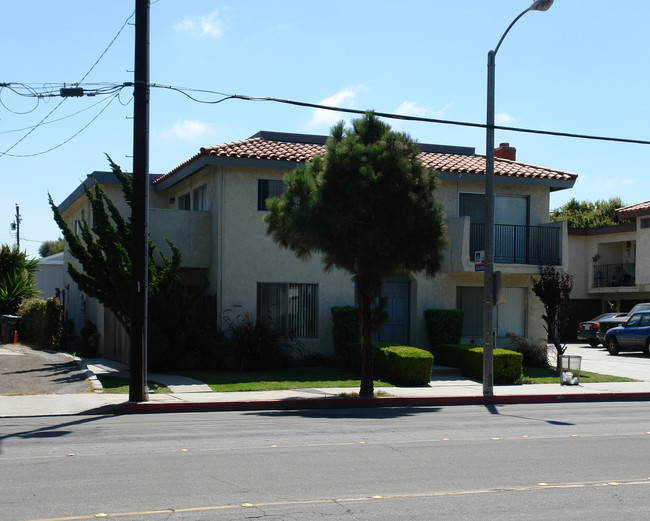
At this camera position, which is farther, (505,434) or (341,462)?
(505,434)

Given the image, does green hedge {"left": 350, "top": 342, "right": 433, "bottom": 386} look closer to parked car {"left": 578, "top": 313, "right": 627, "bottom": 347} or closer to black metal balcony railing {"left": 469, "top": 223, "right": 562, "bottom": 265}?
black metal balcony railing {"left": 469, "top": 223, "right": 562, "bottom": 265}

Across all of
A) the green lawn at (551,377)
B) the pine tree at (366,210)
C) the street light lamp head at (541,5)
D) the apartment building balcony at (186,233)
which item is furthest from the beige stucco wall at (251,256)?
the street light lamp head at (541,5)

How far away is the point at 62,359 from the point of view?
73.8 ft

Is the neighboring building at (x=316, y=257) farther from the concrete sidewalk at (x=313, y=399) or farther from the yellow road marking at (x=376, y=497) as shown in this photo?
the yellow road marking at (x=376, y=497)

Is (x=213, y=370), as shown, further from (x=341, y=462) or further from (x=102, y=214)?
(x=341, y=462)

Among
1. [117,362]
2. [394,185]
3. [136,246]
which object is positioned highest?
[394,185]

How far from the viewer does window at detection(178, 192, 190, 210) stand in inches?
958

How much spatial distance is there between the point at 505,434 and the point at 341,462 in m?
3.62

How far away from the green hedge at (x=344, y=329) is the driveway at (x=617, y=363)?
7.75m

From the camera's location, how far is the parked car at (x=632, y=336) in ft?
99.3

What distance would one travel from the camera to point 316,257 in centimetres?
2191

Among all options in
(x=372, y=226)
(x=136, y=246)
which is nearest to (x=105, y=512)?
(x=136, y=246)

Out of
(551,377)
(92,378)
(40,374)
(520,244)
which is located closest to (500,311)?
(520,244)

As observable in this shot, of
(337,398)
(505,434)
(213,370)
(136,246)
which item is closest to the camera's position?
(505,434)
